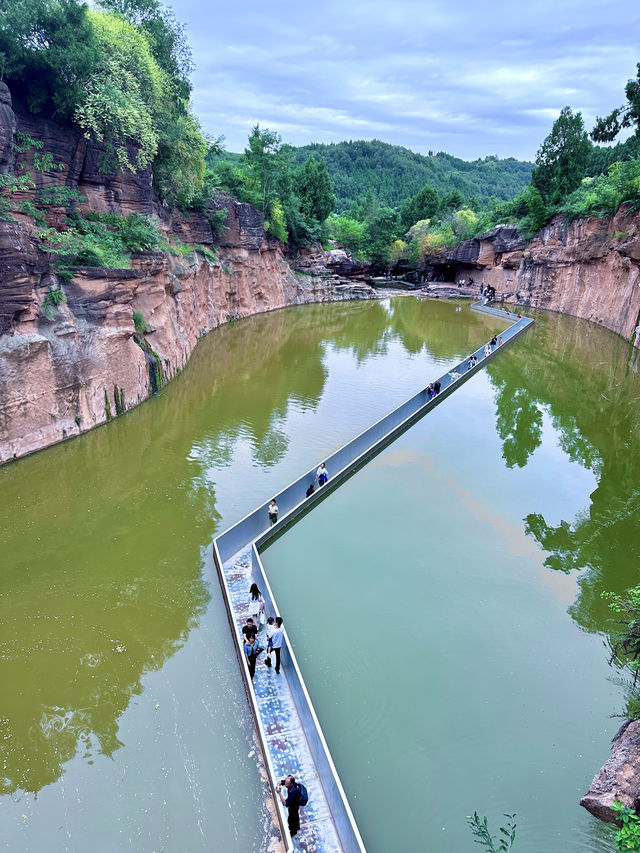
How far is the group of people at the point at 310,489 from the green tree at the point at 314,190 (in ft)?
190

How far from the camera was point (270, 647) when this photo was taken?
968 cm

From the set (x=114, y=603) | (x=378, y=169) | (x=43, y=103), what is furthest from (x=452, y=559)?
(x=378, y=169)

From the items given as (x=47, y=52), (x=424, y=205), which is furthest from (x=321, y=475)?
(x=424, y=205)

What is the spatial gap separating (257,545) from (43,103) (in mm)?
18356

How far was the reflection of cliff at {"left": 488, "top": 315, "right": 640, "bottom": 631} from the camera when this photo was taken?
548 inches

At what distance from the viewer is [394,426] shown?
74.0ft

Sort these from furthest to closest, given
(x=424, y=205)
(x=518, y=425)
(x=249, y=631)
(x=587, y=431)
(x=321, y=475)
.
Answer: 1. (x=424, y=205)
2. (x=518, y=425)
3. (x=587, y=431)
4. (x=321, y=475)
5. (x=249, y=631)

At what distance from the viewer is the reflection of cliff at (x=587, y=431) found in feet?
45.7

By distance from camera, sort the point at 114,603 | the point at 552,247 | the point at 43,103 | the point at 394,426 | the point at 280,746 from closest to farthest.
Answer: the point at 280,746 < the point at 114,603 < the point at 43,103 < the point at 394,426 < the point at 552,247

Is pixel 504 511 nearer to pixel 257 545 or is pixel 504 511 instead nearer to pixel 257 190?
pixel 257 545

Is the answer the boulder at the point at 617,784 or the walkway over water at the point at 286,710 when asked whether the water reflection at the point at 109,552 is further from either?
the boulder at the point at 617,784

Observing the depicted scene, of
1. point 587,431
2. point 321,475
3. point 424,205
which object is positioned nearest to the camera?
point 321,475

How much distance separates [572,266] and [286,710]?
5656cm

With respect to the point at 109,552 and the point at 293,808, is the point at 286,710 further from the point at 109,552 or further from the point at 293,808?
the point at 109,552
